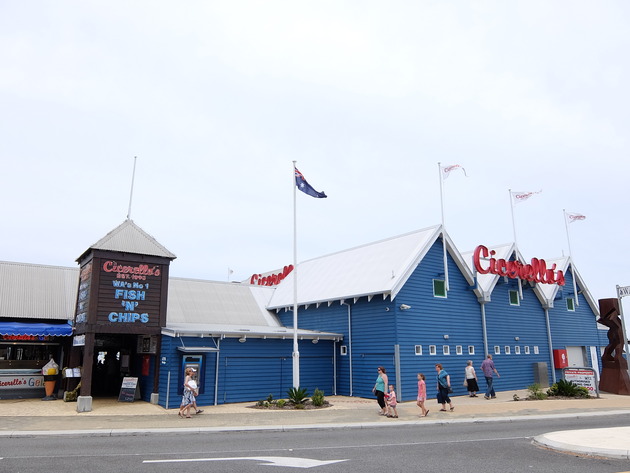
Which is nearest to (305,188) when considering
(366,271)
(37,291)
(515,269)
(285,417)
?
(366,271)

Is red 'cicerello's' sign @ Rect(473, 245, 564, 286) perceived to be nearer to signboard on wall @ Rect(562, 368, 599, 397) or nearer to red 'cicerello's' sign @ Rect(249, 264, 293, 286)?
signboard on wall @ Rect(562, 368, 599, 397)

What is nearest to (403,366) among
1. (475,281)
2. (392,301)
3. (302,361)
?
(392,301)

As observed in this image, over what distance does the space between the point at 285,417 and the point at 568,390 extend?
14.0 m

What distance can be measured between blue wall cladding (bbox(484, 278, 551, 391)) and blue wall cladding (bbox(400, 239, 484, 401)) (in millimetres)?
1552

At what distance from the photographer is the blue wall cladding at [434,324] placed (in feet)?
80.4

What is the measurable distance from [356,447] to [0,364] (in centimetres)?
2021

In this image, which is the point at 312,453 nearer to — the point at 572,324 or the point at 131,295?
the point at 131,295

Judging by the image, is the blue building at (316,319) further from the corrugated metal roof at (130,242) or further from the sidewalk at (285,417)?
the sidewalk at (285,417)

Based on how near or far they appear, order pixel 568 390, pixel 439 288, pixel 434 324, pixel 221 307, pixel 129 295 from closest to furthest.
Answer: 1. pixel 129 295
2. pixel 568 390
3. pixel 434 324
4. pixel 439 288
5. pixel 221 307

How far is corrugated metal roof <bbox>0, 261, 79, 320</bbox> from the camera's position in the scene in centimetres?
2462

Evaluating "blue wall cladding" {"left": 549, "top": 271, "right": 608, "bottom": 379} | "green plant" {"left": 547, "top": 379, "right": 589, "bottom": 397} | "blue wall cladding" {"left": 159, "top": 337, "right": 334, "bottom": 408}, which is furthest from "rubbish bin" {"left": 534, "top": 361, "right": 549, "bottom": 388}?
"blue wall cladding" {"left": 159, "top": 337, "right": 334, "bottom": 408}

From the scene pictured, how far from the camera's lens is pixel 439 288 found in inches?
1074

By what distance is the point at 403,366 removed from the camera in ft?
79.0

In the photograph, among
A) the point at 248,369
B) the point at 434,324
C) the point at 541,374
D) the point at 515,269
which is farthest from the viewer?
the point at 541,374
